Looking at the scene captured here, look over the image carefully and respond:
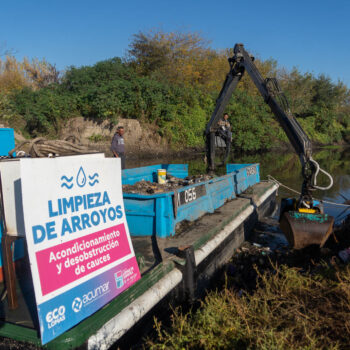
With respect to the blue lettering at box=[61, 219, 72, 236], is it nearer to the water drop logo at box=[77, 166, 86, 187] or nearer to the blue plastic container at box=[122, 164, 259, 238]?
the water drop logo at box=[77, 166, 86, 187]

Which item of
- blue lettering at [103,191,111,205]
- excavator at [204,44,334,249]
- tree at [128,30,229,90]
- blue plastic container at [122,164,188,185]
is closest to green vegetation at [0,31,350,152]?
tree at [128,30,229,90]

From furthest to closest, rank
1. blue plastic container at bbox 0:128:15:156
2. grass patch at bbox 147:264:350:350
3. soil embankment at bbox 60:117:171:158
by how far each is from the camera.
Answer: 1. soil embankment at bbox 60:117:171:158
2. blue plastic container at bbox 0:128:15:156
3. grass patch at bbox 147:264:350:350

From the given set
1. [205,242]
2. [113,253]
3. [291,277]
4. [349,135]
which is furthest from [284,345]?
[349,135]

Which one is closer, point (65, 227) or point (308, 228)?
point (65, 227)

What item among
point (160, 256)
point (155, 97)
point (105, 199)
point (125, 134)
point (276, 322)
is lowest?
point (276, 322)

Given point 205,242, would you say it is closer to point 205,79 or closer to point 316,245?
point 316,245

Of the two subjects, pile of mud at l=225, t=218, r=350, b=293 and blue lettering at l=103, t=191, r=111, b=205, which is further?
pile of mud at l=225, t=218, r=350, b=293

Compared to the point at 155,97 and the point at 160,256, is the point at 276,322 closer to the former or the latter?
the point at 160,256

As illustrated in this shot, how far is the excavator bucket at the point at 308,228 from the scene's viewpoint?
185 inches

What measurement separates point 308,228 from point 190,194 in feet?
6.44

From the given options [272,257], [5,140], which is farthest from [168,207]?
[272,257]

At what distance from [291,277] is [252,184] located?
6.32 meters

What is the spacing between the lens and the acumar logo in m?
2.61

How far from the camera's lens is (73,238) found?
9.02 feet
